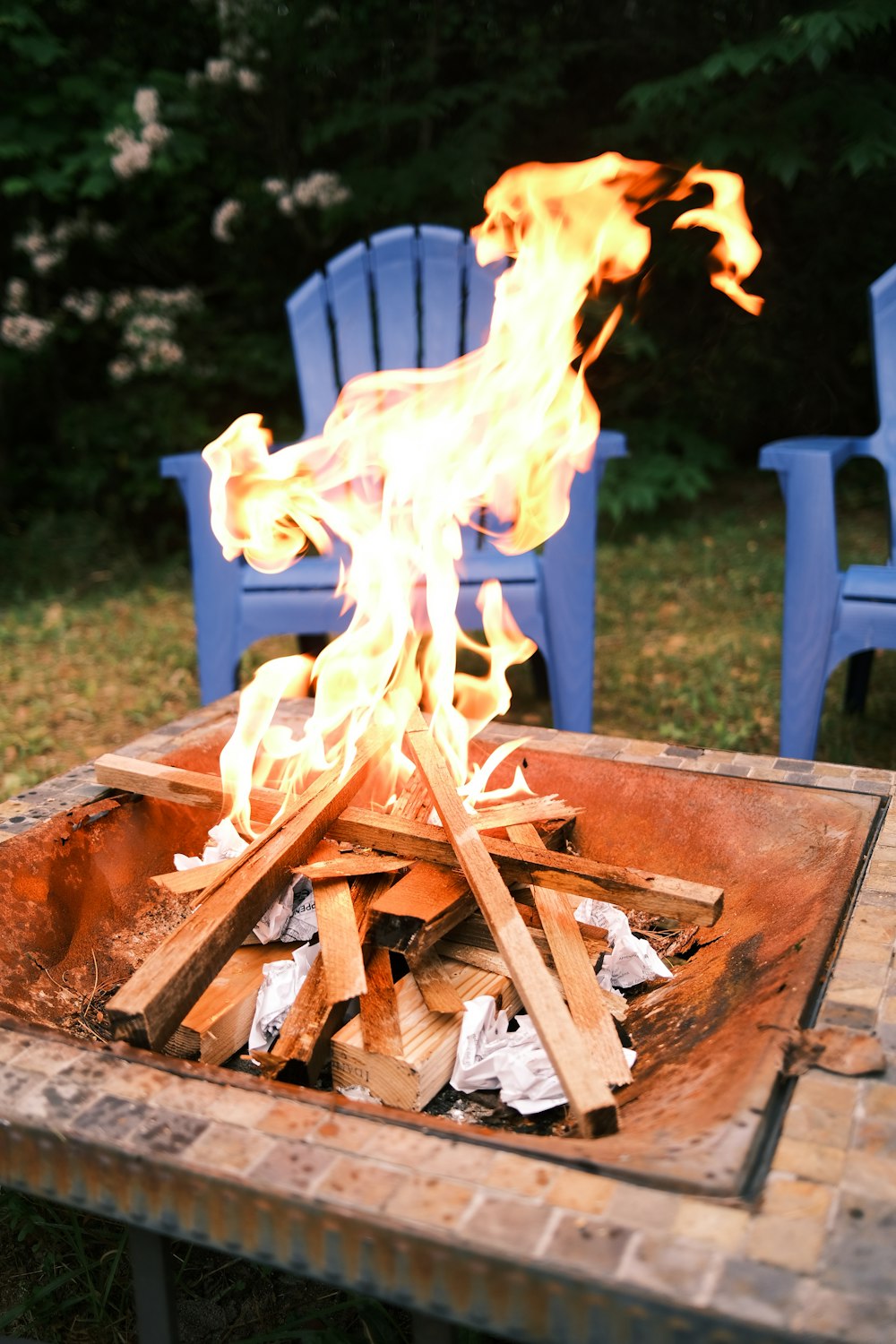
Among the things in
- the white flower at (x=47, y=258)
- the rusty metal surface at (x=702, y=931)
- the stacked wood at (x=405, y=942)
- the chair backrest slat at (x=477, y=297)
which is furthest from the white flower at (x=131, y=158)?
the stacked wood at (x=405, y=942)

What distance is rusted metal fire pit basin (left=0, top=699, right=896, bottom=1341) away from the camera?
776 millimetres

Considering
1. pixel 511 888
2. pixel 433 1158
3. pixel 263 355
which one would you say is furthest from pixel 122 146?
pixel 433 1158

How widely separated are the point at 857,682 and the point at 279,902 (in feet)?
7.11

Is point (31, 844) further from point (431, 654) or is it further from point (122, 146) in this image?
point (122, 146)

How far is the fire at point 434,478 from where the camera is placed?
1.71 metres

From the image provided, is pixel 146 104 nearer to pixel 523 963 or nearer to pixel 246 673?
pixel 246 673

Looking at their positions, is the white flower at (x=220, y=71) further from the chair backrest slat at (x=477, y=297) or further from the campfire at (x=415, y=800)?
the campfire at (x=415, y=800)

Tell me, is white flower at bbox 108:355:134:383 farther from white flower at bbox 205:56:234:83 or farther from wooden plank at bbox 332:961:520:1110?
wooden plank at bbox 332:961:520:1110

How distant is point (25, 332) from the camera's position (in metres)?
4.59

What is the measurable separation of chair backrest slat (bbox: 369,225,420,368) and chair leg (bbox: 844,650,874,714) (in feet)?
4.99

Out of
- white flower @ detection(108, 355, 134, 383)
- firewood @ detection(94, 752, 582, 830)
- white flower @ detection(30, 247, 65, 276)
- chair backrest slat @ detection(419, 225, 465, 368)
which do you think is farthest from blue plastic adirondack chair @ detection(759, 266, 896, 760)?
white flower @ detection(30, 247, 65, 276)

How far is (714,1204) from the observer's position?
2.75 ft

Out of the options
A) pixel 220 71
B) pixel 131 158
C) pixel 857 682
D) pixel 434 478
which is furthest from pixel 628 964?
pixel 220 71

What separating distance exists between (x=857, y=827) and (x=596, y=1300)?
2.87 ft
